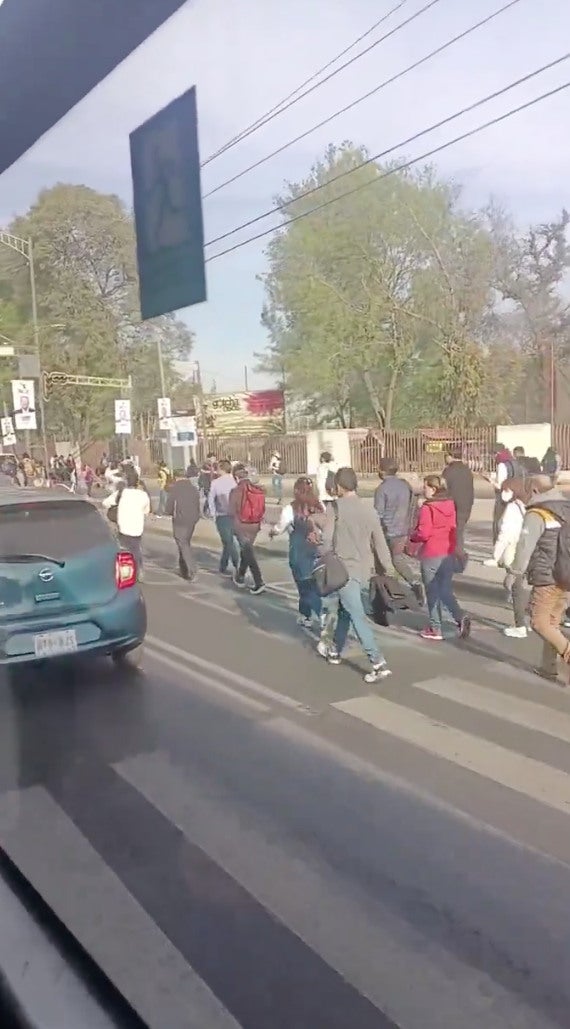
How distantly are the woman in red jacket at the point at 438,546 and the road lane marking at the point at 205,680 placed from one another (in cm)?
227

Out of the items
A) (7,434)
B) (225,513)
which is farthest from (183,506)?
(7,434)

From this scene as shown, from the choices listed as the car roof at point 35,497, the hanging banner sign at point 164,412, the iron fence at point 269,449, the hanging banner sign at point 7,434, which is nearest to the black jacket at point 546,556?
the car roof at point 35,497

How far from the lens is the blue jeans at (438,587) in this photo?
8172 millimetres

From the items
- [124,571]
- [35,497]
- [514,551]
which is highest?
[35,497]

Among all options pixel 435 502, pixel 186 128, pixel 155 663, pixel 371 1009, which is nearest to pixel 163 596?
pixel 155 663

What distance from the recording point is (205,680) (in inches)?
281

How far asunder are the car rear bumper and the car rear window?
0.46 meters

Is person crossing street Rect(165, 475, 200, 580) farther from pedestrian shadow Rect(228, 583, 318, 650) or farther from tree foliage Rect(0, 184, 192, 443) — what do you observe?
tree foliage Rect(0, 184, 192, 443)

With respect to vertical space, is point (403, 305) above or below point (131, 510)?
above

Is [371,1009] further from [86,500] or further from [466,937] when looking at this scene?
[86,500]

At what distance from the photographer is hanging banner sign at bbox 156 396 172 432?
13.7m

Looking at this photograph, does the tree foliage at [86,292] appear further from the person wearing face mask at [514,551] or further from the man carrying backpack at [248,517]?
the person wearing face mask at [514,551]

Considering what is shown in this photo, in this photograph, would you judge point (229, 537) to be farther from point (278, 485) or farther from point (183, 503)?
point (278, 485)

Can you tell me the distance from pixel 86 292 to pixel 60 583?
2.92 m
